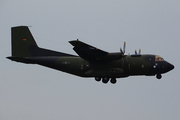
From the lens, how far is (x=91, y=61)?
32438 mm

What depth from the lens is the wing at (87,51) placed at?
30250mm

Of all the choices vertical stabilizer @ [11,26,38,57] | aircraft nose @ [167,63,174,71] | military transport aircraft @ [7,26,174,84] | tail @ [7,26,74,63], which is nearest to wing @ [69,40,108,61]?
military transport aircraft @ [7,26,174,84]

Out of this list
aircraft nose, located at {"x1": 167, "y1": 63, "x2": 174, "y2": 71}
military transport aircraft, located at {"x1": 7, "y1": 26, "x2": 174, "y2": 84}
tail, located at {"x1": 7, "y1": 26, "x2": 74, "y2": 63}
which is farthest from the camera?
tail, located at {"x1": 7, "y1": 26, "x2": 74, "y2": 63}

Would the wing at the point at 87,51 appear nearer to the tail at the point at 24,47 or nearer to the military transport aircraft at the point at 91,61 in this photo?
the military transport aircraft at the point at 91,61

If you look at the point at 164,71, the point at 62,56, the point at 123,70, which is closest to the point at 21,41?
the point at 62,56

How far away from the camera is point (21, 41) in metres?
34.9

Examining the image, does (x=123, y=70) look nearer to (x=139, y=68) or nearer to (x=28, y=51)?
(x=139, y=68)

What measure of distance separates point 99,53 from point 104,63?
1.48 metres

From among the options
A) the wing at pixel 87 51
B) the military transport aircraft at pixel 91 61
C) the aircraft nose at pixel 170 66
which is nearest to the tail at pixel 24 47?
the military transport aircraft at pixel 91 61

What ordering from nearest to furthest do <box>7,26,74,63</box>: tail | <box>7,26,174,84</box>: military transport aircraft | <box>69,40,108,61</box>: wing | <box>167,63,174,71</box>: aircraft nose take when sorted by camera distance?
1. <box>69,40,108,61</box>: wing
2. <box>7,26,174,84</box>: military transport aircraft
3. <box>167,63,174,71</box>: aircraft nose
4. <box>7,26,74,63</box>: tail

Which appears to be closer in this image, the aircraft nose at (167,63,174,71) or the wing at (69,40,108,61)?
the wing at (69,40,108,61)

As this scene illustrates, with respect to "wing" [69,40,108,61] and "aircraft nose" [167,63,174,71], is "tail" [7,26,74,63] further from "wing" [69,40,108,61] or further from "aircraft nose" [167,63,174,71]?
"aircraft nose" [167,63,174,71]

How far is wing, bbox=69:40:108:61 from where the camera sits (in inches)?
1191

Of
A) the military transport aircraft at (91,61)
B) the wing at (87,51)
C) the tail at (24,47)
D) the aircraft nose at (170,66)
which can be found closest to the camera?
the wing at (87,51)
